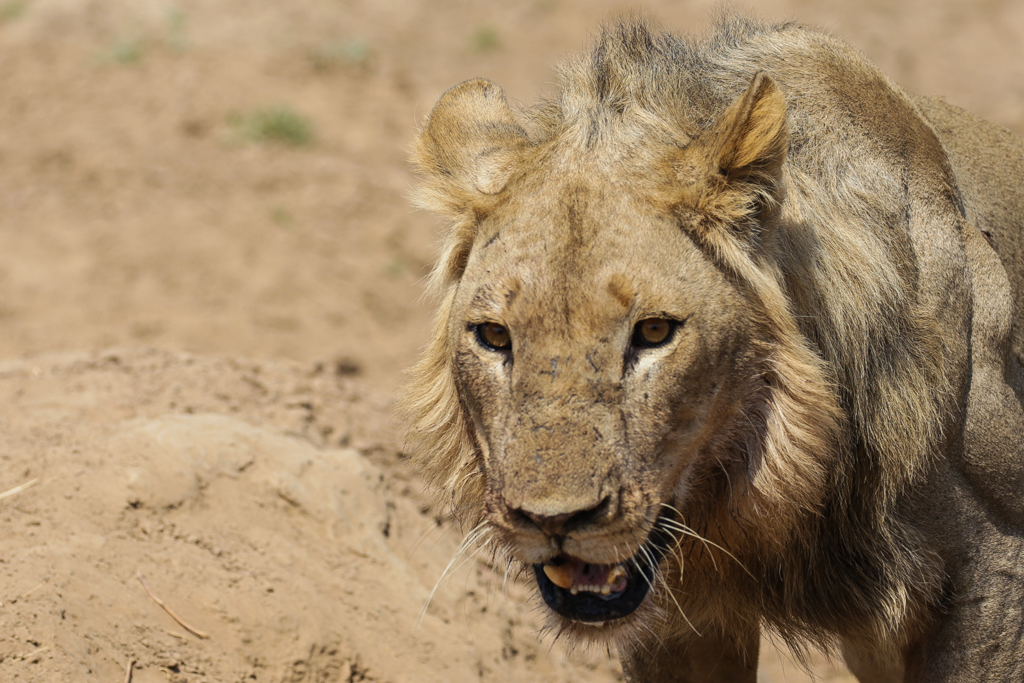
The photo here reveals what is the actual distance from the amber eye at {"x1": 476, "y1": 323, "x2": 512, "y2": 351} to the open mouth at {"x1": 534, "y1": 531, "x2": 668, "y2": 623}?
60cm

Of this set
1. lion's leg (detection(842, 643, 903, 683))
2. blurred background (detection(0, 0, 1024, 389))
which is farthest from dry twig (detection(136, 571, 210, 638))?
blurred background (detection(0, 0, 1024, 389))

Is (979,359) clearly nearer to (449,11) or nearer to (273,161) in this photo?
(273,161)

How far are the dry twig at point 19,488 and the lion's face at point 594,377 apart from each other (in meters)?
2.07

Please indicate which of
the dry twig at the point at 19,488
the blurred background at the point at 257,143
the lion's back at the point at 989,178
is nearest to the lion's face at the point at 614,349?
the lion's back at the point at 989,178

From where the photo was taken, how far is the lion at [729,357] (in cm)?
279

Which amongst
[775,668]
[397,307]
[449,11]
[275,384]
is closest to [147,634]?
[275,384]

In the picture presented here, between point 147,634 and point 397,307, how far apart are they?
18.3ft

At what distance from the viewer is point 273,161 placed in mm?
10578

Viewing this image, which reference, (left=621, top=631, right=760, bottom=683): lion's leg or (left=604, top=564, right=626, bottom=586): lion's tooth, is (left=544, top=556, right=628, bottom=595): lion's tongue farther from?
(left=621, top=631, right=760, bottom=683): lion's leg

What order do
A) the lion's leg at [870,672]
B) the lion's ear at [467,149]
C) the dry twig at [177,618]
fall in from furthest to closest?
the lion's leg at [870,672], the dry twig at [177,618], the lion's ear at [467,149]

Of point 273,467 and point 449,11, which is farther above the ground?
point 449,11

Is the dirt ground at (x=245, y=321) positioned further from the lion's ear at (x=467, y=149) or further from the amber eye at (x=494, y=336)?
the amber eye at (x=494, y=336)

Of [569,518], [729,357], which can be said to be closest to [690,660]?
[729,357]

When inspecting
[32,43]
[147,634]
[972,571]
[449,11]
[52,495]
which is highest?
[449,11]
